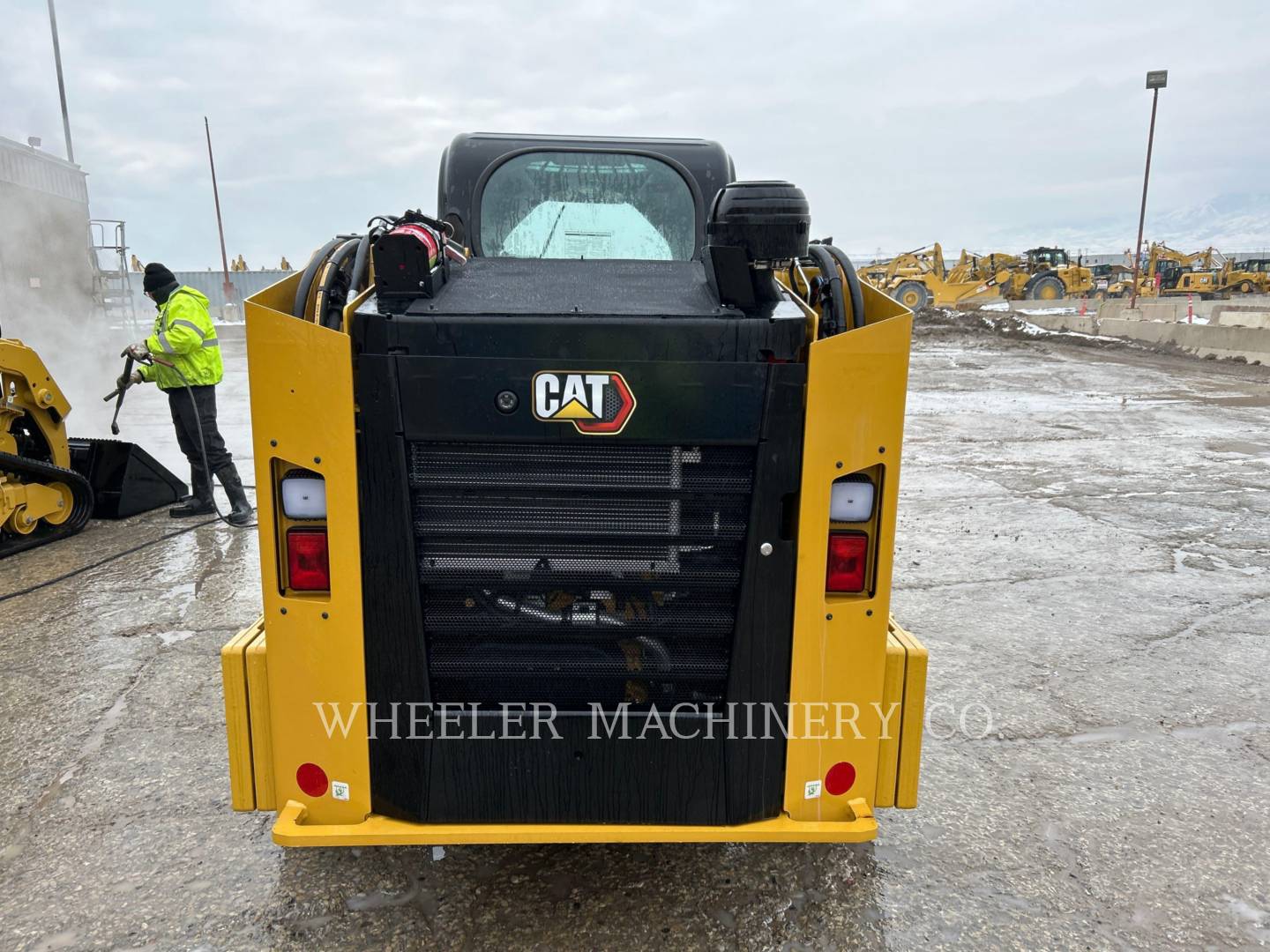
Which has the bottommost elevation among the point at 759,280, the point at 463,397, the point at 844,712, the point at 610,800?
the point at 610,800

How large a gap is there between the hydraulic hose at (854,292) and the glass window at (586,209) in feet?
4.03

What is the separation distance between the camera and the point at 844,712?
8.01 ft

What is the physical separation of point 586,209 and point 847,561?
226 cm

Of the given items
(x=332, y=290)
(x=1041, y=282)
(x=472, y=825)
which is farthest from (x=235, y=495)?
(x=1041, y=282)

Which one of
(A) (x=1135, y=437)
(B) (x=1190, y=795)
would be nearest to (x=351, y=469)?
(B) (x=1190, y=795)

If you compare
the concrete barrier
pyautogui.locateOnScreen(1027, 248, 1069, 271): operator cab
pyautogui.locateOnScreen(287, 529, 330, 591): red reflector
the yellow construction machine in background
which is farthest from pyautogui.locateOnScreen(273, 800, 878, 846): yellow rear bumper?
pyautogui.locateOnScreen(1027, 248, 1069, 271): operator cab

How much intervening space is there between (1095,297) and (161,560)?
38.3 metres

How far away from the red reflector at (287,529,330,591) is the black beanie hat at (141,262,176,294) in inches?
200

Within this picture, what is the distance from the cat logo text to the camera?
2.18 metres

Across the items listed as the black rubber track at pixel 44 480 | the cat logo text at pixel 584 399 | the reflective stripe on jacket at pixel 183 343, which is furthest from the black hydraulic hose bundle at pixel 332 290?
the black rubber track at pixel 44 480

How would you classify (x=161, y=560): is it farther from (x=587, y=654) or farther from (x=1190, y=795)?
(x=1190, y=795)

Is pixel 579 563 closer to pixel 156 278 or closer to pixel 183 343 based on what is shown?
pixel 183 343

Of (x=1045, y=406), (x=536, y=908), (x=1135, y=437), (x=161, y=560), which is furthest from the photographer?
(x=1045, y=406)

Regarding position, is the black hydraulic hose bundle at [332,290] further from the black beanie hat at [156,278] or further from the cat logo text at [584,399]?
the black beanie hat at [156,278]
